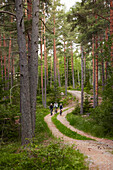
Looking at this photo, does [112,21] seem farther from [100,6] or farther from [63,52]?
[63,52]

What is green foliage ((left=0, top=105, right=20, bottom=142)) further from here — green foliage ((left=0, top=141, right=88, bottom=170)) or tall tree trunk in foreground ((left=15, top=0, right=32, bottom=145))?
green foliage ((left=0, top=141, right=88, bottom=170))

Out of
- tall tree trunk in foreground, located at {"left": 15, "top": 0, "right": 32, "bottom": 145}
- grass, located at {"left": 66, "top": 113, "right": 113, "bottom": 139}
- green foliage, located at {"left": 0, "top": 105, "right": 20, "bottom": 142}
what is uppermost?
tall tree trunk in foreground, located at {"left": 15, "top": 0, "right": 32, "bottom": 145}

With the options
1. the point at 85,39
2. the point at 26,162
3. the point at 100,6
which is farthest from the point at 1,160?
the point at 85,39

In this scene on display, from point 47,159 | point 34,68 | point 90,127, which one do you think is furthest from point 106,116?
point 47,159

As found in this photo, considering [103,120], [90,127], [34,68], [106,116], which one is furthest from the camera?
[90,127]

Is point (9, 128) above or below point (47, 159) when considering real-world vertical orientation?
below

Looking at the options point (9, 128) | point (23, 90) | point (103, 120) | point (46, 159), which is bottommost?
point (9, 128)

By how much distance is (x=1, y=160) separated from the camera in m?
5.11

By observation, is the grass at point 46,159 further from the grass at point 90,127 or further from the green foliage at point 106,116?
the grass at point 90,127

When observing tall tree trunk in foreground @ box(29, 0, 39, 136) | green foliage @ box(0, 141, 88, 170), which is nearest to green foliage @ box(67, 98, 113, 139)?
green foliage @ box(0, 141, 88, 170)

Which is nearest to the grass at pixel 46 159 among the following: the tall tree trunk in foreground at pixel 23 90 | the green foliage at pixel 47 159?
the green foliage at pixel 47 159

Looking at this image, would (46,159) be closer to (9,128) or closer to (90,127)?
(9,128)

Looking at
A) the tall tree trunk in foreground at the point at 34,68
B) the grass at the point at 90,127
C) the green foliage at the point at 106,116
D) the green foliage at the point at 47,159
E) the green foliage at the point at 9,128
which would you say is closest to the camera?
the green foliage at the point at 47,159

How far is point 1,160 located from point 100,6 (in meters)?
12.9
